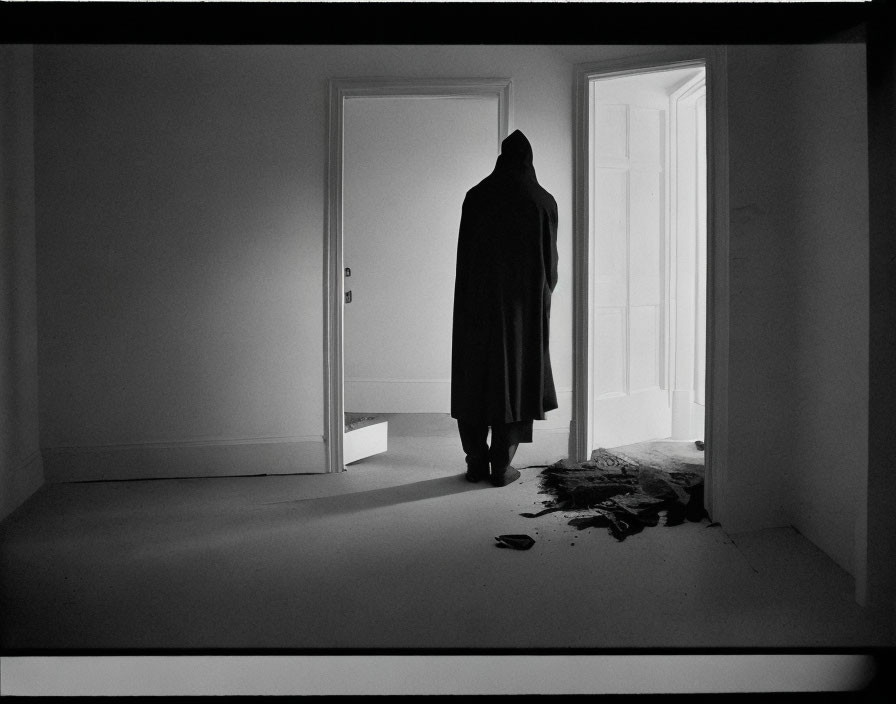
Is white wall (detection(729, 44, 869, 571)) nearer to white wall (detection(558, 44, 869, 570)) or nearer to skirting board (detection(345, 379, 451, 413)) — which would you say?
white wall (detection(558, 44, 869, 570))

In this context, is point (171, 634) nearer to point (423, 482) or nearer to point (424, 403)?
point (423, 482)

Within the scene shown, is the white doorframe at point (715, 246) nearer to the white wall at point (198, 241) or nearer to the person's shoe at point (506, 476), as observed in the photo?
the white wall at point (198, 241)

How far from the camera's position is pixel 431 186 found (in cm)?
449

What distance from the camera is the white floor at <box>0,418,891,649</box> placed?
5.14 feet

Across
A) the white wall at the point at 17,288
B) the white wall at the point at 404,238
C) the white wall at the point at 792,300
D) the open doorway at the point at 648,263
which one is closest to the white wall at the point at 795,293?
the white wall at the point at 792,300

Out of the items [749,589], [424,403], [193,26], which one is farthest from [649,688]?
[424,403]

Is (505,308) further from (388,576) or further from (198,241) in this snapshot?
(198,241)

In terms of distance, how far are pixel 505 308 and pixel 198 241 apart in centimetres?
128

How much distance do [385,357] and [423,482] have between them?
2.20 metres

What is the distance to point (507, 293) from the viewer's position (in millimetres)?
2426

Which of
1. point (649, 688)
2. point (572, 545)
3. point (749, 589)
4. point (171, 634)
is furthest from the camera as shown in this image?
point (572, 545)

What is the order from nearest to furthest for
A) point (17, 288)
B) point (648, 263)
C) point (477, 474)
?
point (17, 288)
point (477, 474)
point (648, 263)

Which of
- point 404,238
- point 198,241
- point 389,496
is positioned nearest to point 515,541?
point 389,496

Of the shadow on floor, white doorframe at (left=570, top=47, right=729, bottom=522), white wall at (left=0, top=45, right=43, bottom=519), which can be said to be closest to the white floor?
the shadow on floor
